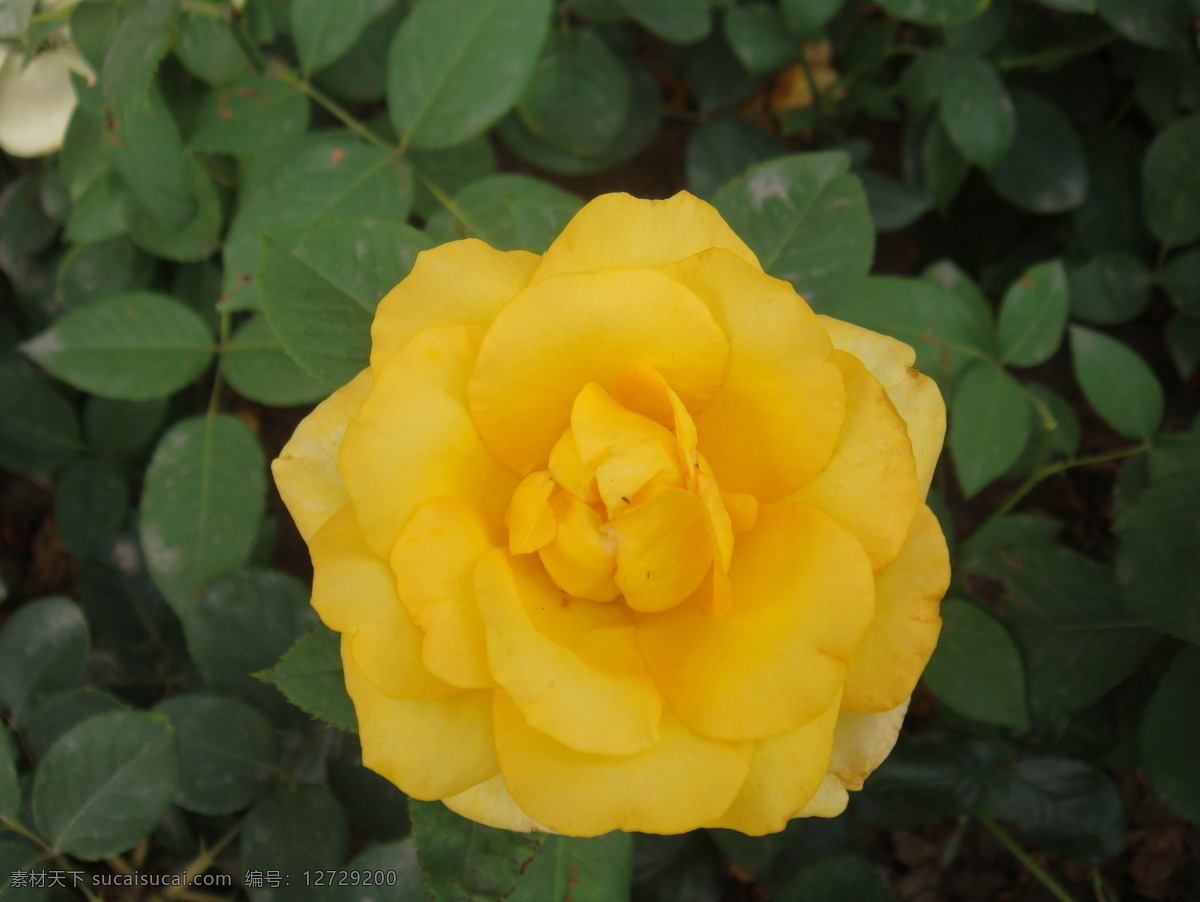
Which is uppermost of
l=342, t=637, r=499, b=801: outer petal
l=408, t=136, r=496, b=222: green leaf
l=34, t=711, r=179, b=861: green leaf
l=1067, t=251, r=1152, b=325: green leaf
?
l=408, t=136, r=496, b=222: green leaf

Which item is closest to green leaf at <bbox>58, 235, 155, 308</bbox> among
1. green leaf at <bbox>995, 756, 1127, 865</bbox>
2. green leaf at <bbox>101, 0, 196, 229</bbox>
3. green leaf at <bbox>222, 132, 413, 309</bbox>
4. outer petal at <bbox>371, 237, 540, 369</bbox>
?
green leaf at <bbox>101, 0, 196, 229</bbox>

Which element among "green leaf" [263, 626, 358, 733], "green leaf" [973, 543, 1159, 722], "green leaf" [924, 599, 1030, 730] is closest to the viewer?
"green leaf" [263, 626, 358, 733]

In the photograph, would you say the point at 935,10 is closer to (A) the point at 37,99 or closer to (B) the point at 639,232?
(B) the point at 639,232

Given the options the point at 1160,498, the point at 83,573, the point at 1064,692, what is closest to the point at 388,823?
the point at 83,573

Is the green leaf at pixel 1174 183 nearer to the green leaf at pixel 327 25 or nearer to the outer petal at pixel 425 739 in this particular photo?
the green leaf at pixel 327 25

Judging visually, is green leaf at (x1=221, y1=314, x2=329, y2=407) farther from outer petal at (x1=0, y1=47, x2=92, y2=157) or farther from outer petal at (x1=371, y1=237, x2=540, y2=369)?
outer petal at (x1=371, y1=237, x2=540, y2=369)

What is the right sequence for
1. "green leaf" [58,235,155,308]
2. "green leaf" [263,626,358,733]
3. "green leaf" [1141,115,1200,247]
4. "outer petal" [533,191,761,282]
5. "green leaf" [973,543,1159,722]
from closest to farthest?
1. "outer petal" [533,191,761,282]
2. "green leaf" [263,626,358,733]
3. "green leaf" [973,543,1159,722]
4. "green leaf" [1141,115,1200,247]
5. "green leaf" [58,235,155,308]
